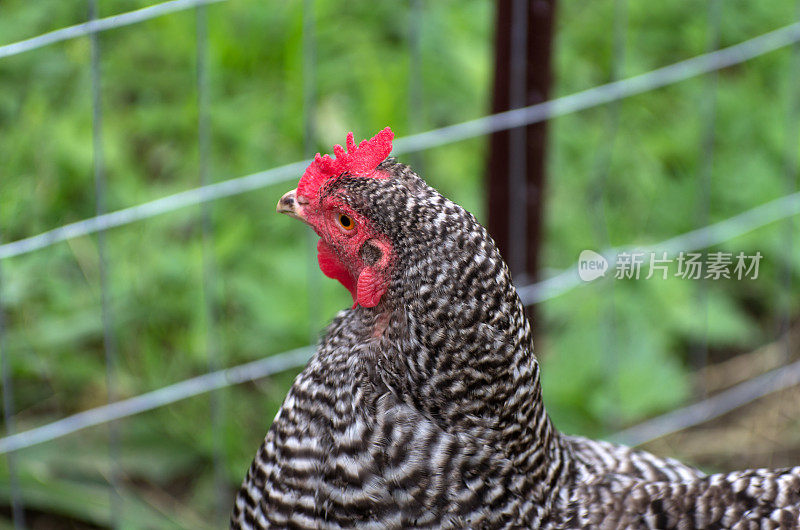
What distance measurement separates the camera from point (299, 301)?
3227 mm

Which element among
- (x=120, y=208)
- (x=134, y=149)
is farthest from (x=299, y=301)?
(x=134, y=149)

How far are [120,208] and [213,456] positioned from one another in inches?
34.6

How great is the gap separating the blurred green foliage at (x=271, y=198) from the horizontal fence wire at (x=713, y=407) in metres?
0.05

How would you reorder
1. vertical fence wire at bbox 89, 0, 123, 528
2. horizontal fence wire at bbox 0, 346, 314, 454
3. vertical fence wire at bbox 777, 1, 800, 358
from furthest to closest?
vertical fence wire at bbox 777, 1, 800, 358, horizontal fence wire at bbox 0, 346, 314, 454, vertical fence wire at bbox 89, 0, 123, 528

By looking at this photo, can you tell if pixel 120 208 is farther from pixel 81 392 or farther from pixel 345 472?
pixel 345 472

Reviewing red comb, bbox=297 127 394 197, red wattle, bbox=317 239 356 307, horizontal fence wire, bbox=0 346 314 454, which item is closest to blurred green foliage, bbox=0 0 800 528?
horizontal fence wire, bbox=0 346 314 454

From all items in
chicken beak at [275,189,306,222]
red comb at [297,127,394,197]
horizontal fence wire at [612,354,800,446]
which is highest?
horizontal fence wire at [612,354,800,446]

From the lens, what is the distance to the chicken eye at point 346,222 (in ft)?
6.11

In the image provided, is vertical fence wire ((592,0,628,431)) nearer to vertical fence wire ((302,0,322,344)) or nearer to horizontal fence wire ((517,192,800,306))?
horizontal fence wire ((517,192,800,306))

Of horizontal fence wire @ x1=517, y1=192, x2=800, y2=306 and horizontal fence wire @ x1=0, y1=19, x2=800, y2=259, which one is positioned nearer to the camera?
horizontal fence wire @ x1=0, y1=19, x2=800, y2=259

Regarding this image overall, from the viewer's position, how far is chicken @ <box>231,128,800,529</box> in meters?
1.77

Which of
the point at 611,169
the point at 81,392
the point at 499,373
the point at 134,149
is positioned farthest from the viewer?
the point at 611,169

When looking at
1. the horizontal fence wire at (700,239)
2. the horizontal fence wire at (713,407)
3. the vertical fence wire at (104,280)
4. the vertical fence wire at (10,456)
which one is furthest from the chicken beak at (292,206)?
the horizontal fence wire at (713,407)

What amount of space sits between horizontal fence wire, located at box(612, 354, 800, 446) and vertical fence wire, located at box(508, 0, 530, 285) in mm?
640
